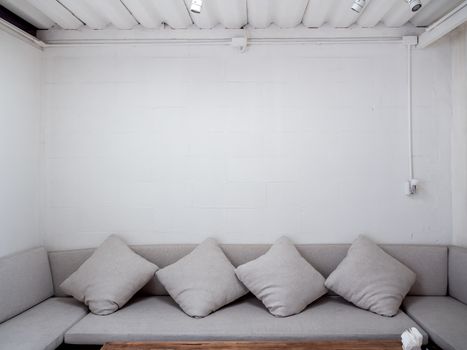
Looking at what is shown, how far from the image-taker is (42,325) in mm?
2203

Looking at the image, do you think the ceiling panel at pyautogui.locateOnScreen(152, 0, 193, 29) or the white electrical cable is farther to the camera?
the white electrical cable

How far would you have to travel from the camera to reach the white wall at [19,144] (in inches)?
102

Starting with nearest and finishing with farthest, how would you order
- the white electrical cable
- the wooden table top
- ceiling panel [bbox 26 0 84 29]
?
1. the wooden table top
2. ceiling panel [bbox 26 0 84 29]
3. the white electrical cable

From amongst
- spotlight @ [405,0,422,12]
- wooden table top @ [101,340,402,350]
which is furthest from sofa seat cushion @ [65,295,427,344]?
spotlight @ [405,0,422,12]

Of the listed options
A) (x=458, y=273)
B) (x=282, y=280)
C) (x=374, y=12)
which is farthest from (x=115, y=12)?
(x=458, y=273)

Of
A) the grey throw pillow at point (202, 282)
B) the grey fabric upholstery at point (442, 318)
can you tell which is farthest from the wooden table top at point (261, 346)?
the grey throw pillow at point (202, 282)

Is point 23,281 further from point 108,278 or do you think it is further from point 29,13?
point 29,13

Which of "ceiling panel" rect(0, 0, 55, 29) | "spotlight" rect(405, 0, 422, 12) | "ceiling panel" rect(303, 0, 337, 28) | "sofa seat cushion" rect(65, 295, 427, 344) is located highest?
"ceiling panel" rect(0, 0, 55, 29)

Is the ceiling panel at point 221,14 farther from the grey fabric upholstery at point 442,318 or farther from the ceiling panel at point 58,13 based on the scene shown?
the grey fabric upholstery at point 442,318

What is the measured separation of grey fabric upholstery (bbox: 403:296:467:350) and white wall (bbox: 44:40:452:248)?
0.55 meters

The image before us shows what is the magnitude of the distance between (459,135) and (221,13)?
224 centimetres

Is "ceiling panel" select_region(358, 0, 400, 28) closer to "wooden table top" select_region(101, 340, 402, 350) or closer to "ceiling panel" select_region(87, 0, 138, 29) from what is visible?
"ceiling panel" select_region(87, 0, 138, 29)

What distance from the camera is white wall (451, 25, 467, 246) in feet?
9.14

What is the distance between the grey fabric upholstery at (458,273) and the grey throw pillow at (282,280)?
1039 millimetres
